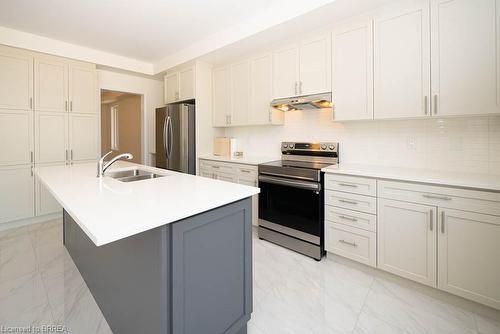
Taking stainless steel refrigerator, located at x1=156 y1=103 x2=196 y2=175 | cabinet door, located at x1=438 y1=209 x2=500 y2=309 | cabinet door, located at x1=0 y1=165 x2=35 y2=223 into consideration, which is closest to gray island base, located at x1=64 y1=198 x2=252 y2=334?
cabinet door, located at x1=438 y1=209 x2=500 y2=309

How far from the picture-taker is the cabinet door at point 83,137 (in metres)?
3.71

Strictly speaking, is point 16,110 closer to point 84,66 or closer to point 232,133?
point 84,66

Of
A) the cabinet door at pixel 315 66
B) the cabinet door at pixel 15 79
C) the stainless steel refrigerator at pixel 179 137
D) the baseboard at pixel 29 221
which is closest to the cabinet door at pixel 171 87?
the stainless steel refrigerator at pixel 179 137

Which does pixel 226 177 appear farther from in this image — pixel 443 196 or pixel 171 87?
pixel 443 196

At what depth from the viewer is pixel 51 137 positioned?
352cm

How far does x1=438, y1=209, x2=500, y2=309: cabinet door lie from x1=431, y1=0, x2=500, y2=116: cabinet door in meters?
0.82

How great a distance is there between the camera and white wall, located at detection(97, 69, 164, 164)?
14.4 ft

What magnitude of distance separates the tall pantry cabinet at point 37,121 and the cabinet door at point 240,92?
2.24 metres


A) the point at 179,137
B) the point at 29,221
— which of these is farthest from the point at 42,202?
the point at 179,137

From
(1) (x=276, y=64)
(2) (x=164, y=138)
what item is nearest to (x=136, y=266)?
(1) (x=276, y=64)

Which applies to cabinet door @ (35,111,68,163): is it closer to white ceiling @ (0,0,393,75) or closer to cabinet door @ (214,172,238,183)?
white ceiling @ (0,0,393,75)

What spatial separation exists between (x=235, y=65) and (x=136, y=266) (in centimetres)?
308

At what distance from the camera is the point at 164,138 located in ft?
12.9

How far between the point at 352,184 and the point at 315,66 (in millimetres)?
1377
